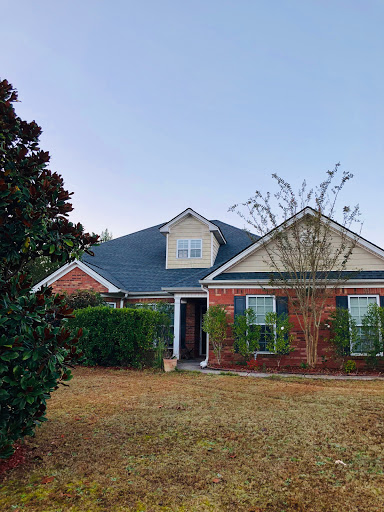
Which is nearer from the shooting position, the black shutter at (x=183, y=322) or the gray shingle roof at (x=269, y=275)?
the gray shingle roof at (x=269, y=275)

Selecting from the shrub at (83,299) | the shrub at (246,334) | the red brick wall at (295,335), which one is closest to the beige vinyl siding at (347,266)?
the red brick wall at (295,335)

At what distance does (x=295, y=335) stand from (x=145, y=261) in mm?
9088

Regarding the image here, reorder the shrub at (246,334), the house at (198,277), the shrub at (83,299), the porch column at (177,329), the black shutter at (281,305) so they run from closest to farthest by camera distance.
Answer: the shrub at (246,334) → the house at (198,277) → the black shutter at (281,305) → the porch column at (177,329) → the shrub at (83,299)

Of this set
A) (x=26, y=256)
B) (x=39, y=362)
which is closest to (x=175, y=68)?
(x=26, y=256)

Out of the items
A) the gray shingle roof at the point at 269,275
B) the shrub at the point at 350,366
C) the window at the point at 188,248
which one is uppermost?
the window at the point at 188,248

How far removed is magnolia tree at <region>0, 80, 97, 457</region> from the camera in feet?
11.3

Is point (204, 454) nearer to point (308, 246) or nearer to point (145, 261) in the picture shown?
point (308, 246)

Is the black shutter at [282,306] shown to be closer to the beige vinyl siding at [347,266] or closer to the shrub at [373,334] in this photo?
the beige vinyl siding at [347,266]

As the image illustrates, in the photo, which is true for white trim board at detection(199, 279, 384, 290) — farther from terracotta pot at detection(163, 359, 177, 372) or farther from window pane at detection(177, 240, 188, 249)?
window pane at detection(177, 240, 188, 249)

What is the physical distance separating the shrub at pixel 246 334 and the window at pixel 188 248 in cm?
584

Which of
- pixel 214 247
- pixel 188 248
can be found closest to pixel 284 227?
pixel 214 247

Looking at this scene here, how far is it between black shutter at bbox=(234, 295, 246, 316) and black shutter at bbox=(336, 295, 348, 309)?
304cm

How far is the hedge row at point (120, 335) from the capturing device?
11.5 metres

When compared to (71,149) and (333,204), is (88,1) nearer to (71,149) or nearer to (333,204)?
(71,149)
